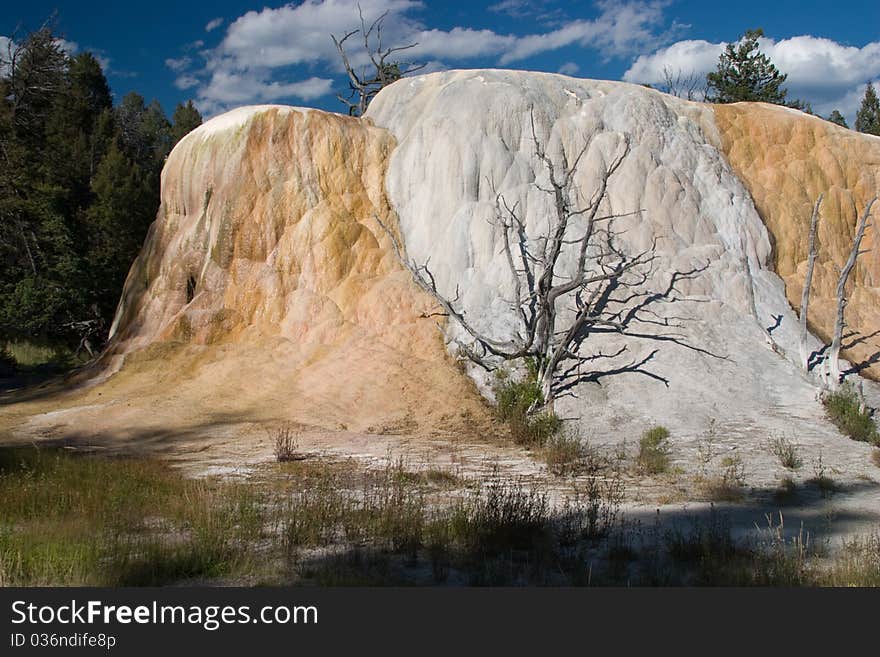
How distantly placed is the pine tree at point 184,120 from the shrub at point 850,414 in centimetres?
3592

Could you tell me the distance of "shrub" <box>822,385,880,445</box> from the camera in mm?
11430

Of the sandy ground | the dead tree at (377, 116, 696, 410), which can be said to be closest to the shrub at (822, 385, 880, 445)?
the sandy ground

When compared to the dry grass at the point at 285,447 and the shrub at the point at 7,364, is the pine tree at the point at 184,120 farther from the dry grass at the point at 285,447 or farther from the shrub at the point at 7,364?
the dry grass at the point at 285,447

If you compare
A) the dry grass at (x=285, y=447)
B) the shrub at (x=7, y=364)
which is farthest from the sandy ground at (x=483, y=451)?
the shrub at (x=7, y=364)

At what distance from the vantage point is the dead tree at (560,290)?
1302 centimetres

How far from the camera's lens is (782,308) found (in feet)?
50.5

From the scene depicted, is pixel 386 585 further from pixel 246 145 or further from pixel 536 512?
pixel 246 145

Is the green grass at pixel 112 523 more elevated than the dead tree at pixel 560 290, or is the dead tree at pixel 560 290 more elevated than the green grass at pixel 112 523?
the dead tree at pixel 560 290

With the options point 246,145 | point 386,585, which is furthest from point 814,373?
point 246,145

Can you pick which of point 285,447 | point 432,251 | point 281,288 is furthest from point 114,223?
point 285,447

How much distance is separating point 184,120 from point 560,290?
34.4m

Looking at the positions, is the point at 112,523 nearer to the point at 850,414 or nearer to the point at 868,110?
the point at 850,414

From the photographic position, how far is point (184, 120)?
41906 mm

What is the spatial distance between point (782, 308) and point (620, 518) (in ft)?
31.6
